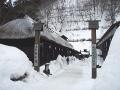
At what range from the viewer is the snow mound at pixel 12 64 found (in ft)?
35.9

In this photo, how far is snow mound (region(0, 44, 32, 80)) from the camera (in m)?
11.0

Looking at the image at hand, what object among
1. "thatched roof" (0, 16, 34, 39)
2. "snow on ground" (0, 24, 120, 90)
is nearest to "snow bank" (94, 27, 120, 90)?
"snow on ground" (0, 24, 120, 90)

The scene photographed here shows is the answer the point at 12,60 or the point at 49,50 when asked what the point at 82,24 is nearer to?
the point at 49,50

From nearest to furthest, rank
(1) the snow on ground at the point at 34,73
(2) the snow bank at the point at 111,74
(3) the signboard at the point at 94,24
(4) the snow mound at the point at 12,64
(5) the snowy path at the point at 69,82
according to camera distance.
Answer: (2) the snow bank at the point at 111,74, (1) the snow on ground at the point at 34,73, (4) the snow mound at the point at 12,64, (5) the snowy path at the point at 69,82, (3) the signboard at the point at 94,24

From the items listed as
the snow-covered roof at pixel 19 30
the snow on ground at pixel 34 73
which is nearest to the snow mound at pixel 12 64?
the snow on ground at pixel 34 73

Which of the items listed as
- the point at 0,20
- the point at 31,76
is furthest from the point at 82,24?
the point at 31,76

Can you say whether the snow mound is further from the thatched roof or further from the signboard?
the thatched roof

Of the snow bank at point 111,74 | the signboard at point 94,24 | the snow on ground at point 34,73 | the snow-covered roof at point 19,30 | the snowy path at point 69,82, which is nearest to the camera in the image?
the snow bank at point 111,74

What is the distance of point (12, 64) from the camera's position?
1149cm

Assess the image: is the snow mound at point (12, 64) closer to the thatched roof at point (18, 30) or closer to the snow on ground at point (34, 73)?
the snow on ground at point (34, 73)

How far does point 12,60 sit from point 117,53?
4900mm

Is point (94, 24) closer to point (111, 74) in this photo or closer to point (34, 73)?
point (34, 73)

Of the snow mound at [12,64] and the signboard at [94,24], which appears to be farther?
the signboard at [94,24]

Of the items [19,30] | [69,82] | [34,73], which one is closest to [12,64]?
[34,73]
